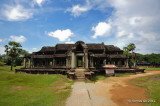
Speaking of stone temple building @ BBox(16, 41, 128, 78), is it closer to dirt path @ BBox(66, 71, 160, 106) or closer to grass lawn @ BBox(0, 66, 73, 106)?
grass lawn @ BBox(0, 66, 73, 106)

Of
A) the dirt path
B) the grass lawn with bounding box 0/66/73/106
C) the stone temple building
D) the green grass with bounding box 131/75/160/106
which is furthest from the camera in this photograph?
the stone temple building

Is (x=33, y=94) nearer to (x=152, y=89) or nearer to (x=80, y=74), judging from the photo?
(x=80, y=74)

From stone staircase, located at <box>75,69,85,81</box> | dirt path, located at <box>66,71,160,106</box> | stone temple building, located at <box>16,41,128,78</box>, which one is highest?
stone temple building, located at <box>16,41,128,78</box>

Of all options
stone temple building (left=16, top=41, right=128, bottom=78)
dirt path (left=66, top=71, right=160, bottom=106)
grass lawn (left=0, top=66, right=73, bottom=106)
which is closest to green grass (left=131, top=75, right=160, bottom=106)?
dirt path (left=66, top=71, right=160, bottom=106)

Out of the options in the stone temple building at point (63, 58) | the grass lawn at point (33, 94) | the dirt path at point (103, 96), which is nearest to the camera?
the dirt path at point (103, 96)

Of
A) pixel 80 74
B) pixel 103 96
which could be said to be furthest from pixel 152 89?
pixel 80 74

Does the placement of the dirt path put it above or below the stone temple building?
below

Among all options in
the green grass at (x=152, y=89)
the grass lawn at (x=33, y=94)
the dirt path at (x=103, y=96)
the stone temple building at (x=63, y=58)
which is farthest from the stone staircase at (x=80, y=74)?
the green grass at (x=152, y=89)

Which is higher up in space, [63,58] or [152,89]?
[63,58]

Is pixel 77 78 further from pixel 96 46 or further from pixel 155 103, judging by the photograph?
pixel 96 46

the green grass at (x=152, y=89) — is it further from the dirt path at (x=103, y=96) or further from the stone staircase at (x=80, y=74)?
the stone staircase at (x=80, y=74)

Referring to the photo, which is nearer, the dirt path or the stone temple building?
the dirt path

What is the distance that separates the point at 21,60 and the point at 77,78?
61.9 meters

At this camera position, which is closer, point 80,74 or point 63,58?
point 80,74
